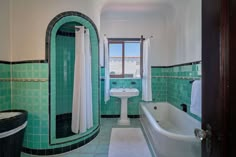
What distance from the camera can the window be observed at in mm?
5039

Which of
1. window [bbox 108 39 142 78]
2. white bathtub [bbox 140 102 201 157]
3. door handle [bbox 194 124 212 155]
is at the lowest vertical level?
white bathtub [bbox 140 102 201 157]

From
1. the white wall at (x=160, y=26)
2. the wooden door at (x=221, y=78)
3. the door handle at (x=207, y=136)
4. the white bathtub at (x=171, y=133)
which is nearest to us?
the wooden door at (x=221, y=78)

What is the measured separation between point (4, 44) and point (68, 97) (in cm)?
189

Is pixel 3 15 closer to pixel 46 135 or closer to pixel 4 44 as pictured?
pixel 4 44

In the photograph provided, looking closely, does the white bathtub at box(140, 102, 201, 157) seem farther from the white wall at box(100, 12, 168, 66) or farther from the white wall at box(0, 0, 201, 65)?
the white wall at box(100, 12, 168, 66)

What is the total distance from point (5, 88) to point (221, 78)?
3.00 metres

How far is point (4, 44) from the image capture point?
9.21 ft

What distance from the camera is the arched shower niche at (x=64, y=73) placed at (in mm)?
2887

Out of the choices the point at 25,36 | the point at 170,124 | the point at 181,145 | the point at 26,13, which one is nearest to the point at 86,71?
the point at 25,36

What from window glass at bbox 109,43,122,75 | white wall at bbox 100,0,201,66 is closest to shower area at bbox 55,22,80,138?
white wall at bbox 100,0,201,66

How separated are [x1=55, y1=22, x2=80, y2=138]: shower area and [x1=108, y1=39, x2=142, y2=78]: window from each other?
1196 millimetres

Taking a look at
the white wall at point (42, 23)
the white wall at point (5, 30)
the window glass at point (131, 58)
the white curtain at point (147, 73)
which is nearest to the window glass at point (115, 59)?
the window glass at point (131, 58)

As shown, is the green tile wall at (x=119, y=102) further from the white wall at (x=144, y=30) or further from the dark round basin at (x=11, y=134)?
the dark round basin at (x=11, y=134)

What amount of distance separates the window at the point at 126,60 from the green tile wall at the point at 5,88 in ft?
8.65
